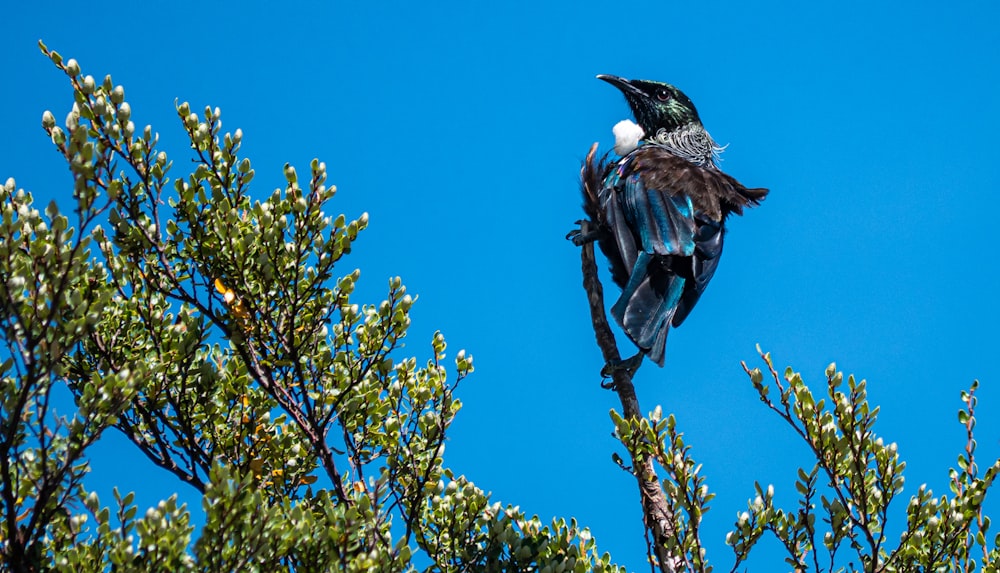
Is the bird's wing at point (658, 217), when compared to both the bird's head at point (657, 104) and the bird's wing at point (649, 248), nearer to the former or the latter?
the bird's wing at point (649, 248)

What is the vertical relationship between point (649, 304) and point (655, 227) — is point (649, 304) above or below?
below

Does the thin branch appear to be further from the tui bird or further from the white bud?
the white bud

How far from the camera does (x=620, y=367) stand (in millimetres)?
5488

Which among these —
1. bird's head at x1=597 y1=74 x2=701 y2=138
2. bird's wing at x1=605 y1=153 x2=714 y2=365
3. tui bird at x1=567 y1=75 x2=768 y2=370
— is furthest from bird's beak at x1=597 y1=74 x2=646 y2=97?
bird's wing at x1=605 y1=153 x2=714 y2=365

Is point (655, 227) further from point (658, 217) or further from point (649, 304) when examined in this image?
point (649, 304)

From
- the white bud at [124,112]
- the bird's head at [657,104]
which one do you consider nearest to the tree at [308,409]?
the white bud at [124,112]

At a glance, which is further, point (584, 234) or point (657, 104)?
point (657, 104)

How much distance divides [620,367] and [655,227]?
101 centimetres

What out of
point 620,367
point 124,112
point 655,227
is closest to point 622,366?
point 620,367

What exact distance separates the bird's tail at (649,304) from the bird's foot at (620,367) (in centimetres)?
6

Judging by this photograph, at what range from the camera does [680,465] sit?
189 inches

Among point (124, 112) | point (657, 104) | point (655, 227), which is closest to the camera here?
point (124, 112)

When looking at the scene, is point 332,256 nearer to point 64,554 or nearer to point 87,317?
point 87,317

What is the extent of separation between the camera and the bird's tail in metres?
5.56
